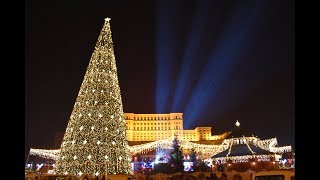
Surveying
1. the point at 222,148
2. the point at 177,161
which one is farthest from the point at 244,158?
the point at 222,148

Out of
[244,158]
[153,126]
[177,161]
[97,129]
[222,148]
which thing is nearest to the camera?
[97,129]

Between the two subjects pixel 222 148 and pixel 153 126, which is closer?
pixel 222 148

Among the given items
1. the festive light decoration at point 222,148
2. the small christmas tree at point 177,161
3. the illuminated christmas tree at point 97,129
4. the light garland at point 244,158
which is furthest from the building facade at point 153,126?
the illuminated christmas tree at point 97,129

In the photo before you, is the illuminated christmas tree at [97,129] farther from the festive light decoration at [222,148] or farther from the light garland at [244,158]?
the light garland at [244,158]

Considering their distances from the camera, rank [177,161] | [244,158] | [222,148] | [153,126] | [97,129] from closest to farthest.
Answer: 1. [97,129]
2. [177,161]
3. [244,158]
4. [222,148]
5. [153,126]

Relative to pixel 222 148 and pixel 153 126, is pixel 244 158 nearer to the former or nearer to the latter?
pixel 222 148

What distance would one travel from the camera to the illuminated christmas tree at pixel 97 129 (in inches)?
884

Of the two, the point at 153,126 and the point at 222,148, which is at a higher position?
the point at 153,126

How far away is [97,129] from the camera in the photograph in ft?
74.0
